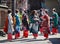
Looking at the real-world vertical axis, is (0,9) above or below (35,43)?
above

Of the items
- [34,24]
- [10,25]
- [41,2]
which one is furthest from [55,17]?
[41,2]

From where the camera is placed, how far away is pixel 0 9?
22359mm

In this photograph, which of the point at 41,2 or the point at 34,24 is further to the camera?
the point at 41,2

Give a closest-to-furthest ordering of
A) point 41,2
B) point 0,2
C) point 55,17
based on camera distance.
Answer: point 55,17 → point 0,2 → point 41,2

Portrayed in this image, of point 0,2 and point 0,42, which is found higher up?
point 0,2

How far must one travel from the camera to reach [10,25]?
17297 mm

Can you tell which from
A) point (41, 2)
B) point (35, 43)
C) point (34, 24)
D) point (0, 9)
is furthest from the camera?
point (41, 2)

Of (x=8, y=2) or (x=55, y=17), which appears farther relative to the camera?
(x=8, y=2)

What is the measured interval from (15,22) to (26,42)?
74.5 inches

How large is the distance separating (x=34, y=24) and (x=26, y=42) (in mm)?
1727

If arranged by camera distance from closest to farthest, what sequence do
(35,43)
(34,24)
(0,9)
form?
(35,43)
(34,24)
(0,9)

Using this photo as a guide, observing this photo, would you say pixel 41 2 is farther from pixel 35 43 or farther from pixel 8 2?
pixel 35 43

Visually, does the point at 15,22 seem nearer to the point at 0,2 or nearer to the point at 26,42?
the point at 26,42

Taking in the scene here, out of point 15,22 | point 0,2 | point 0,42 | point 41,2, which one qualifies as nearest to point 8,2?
point 0,2
